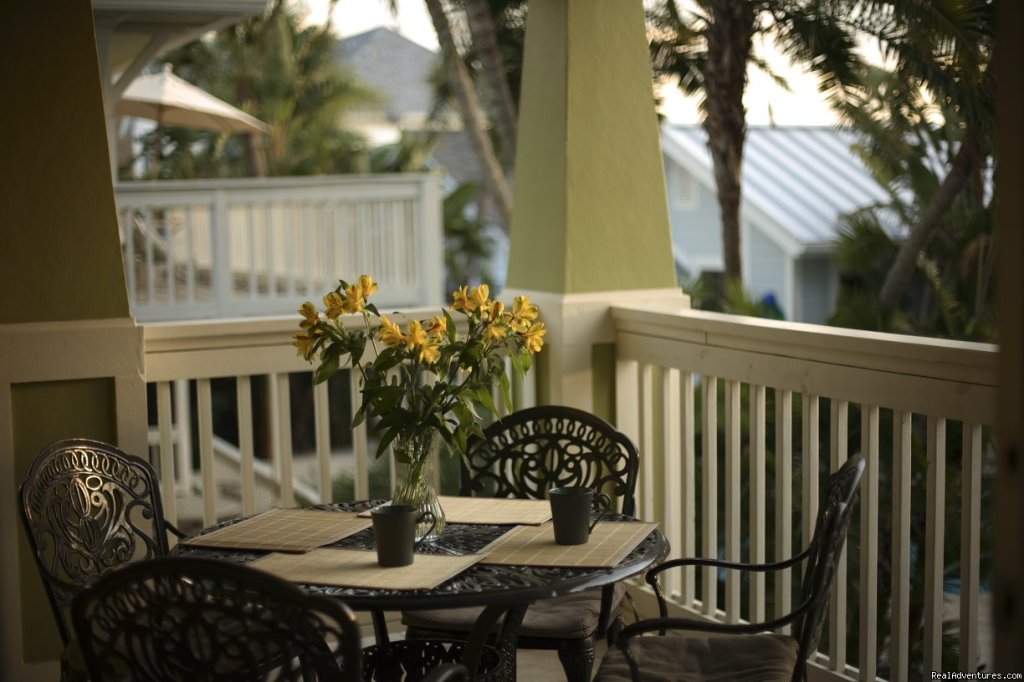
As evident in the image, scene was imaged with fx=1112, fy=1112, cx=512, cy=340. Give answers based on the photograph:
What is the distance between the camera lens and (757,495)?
10.8ft

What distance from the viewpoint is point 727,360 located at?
11.1ft

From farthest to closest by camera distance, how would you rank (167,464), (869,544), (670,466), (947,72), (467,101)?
(467,101), (947,72), (670,466), (167,464), (869,544)

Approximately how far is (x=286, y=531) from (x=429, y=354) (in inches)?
22.6

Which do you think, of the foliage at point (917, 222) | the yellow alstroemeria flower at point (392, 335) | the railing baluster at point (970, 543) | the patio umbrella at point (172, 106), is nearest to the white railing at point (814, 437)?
the railing baluster at point (970, 543)

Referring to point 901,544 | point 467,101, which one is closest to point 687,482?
point 901,544

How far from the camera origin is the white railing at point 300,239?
7.99 m

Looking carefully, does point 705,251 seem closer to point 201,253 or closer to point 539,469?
point 201,253

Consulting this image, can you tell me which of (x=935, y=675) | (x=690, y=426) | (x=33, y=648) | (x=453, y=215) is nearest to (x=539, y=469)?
(x=690, y=426)

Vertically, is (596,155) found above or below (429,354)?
above

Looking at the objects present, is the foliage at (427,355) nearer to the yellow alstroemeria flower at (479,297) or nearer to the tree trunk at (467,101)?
the yellow alstroemeria flower at (479,297)

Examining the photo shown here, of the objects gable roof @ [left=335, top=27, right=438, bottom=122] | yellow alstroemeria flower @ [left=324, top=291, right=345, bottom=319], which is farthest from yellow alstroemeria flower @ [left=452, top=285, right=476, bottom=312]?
gable roof @ [left=335, top=27, right=438, bottom=122]

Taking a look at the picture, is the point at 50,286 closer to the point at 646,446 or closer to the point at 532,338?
the point at 532,338

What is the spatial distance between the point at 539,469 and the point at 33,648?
5.20 feet

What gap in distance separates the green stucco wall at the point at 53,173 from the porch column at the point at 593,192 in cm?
150
